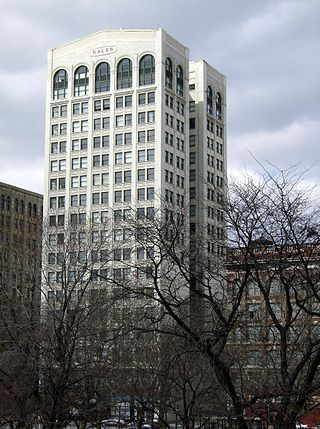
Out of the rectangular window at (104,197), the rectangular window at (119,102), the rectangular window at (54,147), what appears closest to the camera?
the rectangular window at (104,197)

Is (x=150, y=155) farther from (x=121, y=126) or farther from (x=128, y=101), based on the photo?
(x=128, y=101)

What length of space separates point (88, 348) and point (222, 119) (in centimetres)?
9252

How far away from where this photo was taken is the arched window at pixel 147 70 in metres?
110

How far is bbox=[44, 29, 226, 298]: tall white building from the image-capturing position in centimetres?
10831

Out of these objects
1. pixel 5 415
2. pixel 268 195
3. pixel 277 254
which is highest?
pixel 268 195

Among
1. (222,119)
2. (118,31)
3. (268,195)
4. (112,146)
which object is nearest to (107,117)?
(112,146)

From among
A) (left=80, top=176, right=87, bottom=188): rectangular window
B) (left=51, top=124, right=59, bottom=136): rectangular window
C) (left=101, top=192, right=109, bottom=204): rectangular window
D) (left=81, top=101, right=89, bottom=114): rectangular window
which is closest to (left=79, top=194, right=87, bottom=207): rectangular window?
(left=80, top=176, right=87, bottom=188): rectangular window

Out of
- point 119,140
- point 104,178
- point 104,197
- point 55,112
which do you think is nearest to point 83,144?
point 119,140

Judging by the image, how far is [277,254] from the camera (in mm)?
21422

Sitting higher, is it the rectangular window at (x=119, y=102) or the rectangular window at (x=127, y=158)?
the rectangular window at (x=119, y=102)

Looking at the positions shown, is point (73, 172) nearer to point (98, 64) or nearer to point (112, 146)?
point (112, 146)

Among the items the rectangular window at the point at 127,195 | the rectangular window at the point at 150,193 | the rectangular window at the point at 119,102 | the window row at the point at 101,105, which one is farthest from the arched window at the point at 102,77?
the rectangular window at the point at 150,193

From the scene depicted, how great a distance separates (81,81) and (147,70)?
441 inches

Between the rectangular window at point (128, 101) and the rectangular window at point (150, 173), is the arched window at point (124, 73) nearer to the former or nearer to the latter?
the rectangular window at point (128, 101)
